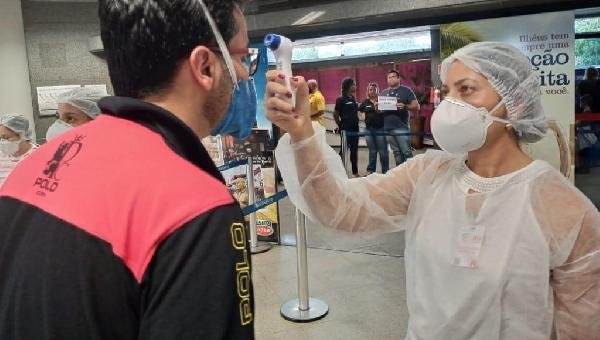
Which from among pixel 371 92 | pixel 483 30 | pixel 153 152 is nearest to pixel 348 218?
pixel 153 152

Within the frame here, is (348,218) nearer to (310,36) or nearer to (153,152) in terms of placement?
(153,152)

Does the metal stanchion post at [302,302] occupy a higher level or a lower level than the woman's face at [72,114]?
lower

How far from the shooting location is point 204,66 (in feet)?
2.58

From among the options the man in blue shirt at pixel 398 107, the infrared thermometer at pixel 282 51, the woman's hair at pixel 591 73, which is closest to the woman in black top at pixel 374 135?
the man in blue shirt at pixel 398 107

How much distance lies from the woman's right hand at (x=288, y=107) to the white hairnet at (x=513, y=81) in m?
0.53

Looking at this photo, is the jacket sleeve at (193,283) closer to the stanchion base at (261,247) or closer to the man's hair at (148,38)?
the man's hair at (148,38)

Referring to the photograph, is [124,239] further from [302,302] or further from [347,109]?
[347,109]

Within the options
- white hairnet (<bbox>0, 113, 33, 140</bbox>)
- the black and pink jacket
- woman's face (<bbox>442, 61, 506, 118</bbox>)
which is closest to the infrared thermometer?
woman's face (<bbox>442, 61, 506, 118</bbox>)

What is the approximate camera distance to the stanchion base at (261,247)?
15.0ft

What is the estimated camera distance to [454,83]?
1.57 m

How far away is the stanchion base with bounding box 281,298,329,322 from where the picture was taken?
3213mm

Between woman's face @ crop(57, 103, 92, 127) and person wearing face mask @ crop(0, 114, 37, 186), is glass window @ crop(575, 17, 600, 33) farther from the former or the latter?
person wearing face mask @ crop(0, 114, 37, 186)

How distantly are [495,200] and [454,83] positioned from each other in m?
0.40

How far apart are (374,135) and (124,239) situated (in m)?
5.28
